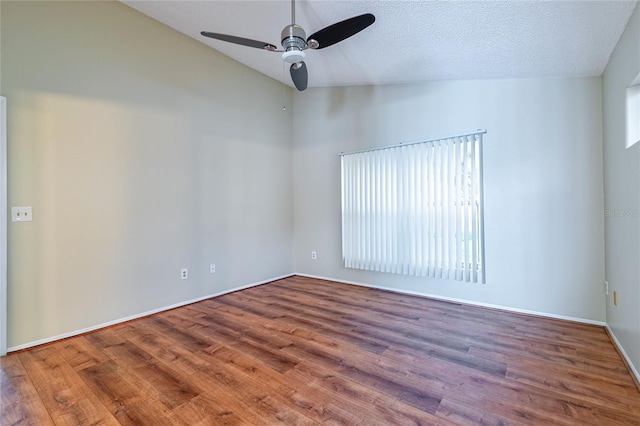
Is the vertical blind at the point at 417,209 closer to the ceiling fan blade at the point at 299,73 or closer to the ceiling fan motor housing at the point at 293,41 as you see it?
the ceiling fan blade at the point at 299,73

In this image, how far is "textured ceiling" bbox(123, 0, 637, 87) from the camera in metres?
1.94

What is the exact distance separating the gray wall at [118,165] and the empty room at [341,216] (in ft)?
0.06

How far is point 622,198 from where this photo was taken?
2.09 m

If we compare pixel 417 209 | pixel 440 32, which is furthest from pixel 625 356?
pixel 440 32

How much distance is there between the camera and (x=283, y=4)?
8.16ft

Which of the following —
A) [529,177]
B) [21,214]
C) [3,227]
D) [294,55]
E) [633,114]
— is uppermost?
[294,55]

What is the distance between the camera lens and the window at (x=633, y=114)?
198cm

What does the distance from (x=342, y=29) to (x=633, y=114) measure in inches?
84.8

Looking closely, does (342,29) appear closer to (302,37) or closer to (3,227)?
(302,37)

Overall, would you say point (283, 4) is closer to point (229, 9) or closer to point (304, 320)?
point (229, 9)

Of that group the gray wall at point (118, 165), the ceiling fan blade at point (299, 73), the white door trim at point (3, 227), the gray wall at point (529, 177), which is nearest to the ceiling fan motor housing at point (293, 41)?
the ceiling fan blade at point (299, 73)

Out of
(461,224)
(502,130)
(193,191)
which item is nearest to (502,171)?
(502,130)

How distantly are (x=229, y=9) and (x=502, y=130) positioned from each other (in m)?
3.02

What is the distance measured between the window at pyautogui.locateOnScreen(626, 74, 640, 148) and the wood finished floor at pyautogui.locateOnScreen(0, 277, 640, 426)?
5.25 ft
